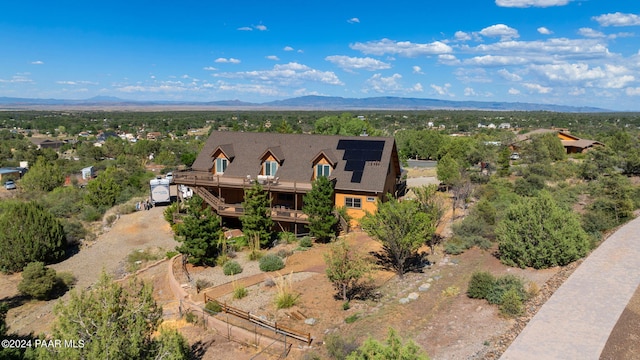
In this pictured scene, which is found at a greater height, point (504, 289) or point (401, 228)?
point (401, 228)

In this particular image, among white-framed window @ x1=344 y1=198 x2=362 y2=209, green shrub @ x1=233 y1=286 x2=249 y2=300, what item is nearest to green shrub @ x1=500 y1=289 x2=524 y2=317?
green shrub @ x1=233 y1=286 x2=249 y2=300

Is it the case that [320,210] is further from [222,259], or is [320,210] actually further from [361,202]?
[222,259]

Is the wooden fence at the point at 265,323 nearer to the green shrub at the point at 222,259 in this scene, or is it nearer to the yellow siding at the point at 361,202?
the green shrub at the point at 222,259

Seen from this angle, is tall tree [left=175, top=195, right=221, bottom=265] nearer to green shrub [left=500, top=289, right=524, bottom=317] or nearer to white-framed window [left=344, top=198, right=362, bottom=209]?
white-framed window [left=344, top=198, right=362, bottom=209]

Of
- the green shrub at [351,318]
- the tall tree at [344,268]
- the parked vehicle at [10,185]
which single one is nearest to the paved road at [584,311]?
the green shrub at [351,318]

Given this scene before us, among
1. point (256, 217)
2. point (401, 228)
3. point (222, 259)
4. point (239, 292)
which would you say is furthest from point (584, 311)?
point (256, 217)

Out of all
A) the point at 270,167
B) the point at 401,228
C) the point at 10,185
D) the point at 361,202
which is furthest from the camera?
the point at 10,185
